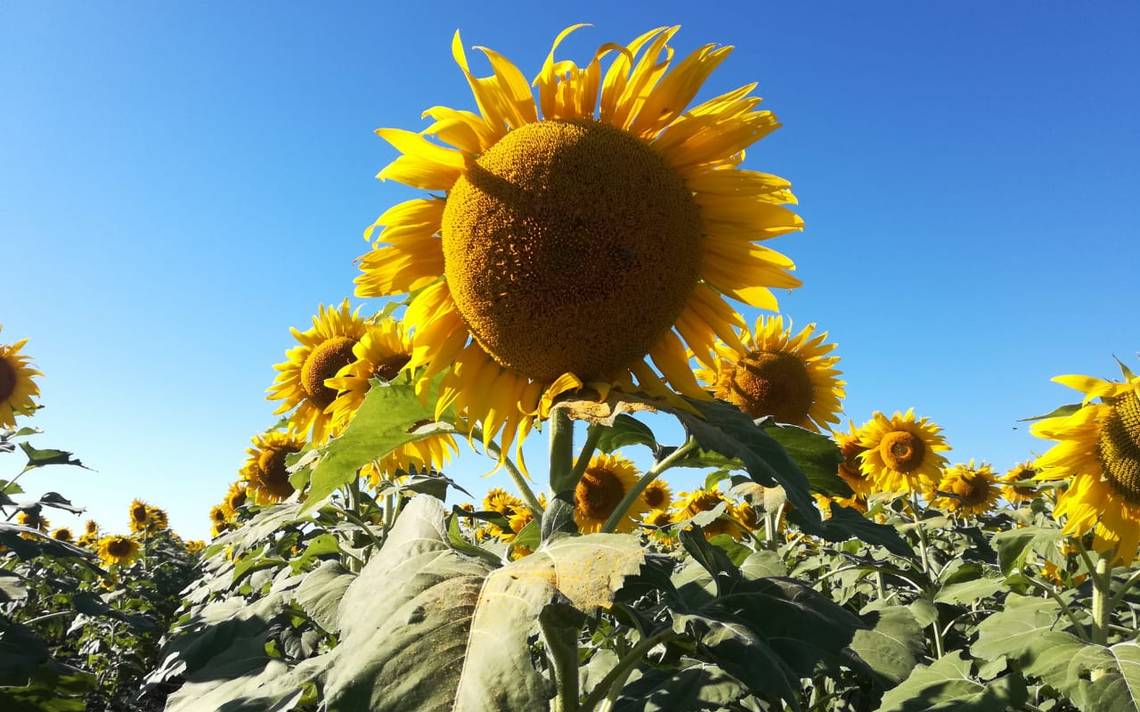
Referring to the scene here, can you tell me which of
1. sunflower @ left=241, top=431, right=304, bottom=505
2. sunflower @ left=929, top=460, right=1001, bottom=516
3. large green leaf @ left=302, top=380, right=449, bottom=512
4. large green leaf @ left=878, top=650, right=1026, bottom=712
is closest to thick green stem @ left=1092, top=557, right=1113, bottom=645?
large green leaf @ left=878, top=650, right=1026, bottom=712

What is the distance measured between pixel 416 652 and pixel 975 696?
248 cm

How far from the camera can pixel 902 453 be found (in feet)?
26.2

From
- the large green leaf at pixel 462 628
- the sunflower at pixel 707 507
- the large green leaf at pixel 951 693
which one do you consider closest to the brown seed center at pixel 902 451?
the sunflower at pixel 707 507

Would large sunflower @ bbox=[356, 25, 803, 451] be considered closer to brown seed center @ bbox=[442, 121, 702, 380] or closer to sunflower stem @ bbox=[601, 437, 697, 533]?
brown seed center @ bbox=[442, 121, 702, 380]

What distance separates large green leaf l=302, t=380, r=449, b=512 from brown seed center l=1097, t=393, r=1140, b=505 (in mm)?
4004

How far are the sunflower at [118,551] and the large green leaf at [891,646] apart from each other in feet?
52.3

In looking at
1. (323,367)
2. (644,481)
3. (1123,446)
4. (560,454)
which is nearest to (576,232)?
(560,454)

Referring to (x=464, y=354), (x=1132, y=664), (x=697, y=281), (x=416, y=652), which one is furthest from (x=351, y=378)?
(x=1132, y=664)

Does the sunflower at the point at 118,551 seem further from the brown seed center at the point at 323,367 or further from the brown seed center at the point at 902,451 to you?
the brown seed center at the point at 902,451

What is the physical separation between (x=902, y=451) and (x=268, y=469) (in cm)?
685

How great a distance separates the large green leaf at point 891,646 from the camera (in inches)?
122

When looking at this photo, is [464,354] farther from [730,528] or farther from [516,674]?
[730,528]

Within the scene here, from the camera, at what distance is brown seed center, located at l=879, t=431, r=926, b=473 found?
7.99m

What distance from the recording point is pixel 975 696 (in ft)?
9.48
